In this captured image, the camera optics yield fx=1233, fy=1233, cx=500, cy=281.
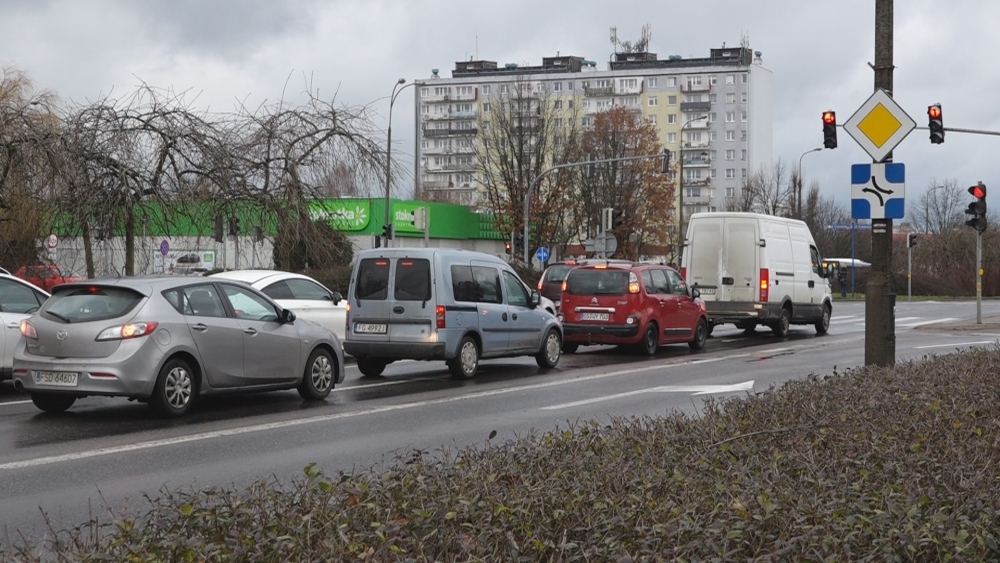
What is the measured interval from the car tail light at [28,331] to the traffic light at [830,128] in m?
20.8

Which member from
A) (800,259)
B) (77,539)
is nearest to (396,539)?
(77,539)

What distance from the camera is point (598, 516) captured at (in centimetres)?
526

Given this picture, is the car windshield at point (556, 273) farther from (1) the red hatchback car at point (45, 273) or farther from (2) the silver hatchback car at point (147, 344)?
(2) the silver hatchback car at point (147, 344)

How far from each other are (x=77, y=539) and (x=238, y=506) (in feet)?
2.48

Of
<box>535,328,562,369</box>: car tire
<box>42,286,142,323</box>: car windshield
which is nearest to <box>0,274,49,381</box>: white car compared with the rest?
<box>42,286,142,323</box>: car windshield

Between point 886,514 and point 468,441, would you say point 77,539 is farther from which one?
point 468,441

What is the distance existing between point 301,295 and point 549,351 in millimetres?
4091

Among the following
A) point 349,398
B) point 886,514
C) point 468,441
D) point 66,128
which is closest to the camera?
point 886,514

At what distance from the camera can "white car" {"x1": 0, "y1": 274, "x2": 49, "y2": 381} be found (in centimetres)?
1443

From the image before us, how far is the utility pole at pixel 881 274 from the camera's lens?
13.8m

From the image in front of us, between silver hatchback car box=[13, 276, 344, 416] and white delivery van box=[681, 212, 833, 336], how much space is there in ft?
49.1

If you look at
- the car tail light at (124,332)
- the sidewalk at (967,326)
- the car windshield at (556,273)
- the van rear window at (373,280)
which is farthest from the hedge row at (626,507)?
the car windshield at (556,273)

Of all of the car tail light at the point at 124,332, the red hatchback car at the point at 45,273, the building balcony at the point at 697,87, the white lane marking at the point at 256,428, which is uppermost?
the building balcony at the point at 697,87

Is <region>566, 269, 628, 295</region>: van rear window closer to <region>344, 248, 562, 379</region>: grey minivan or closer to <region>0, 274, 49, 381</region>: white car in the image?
<region>344, 248, 562, 379</region>: grey minivan
